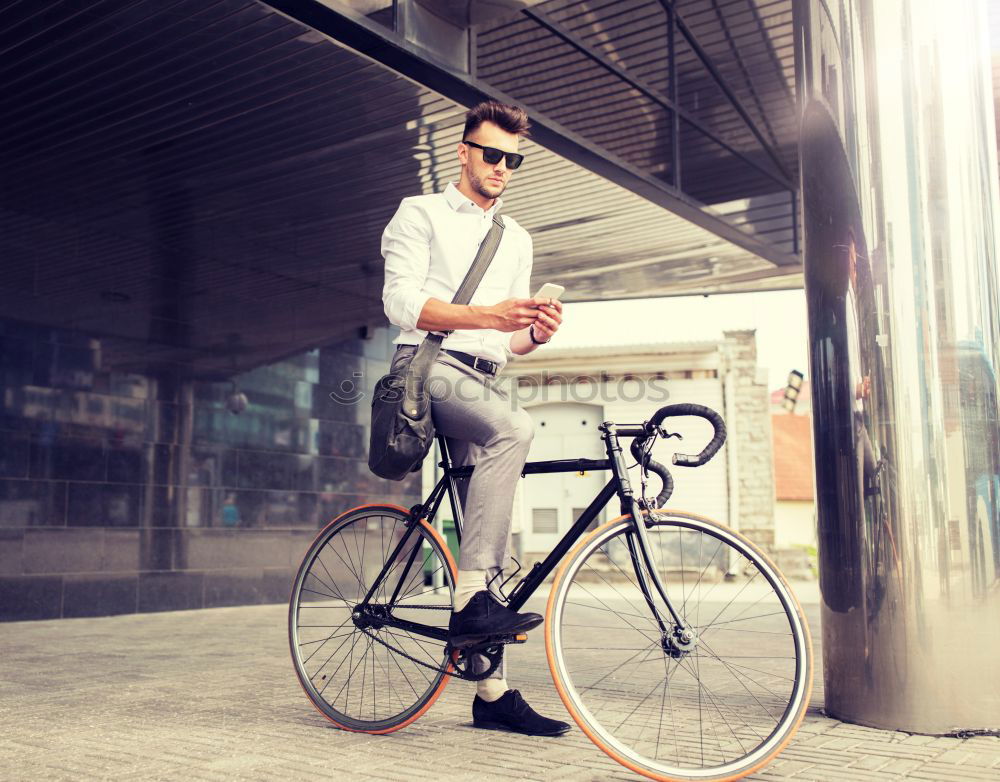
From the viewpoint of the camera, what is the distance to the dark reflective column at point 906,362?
3.62 metres

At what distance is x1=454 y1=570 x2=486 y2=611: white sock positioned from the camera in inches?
128

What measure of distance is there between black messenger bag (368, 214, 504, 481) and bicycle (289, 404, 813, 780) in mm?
298

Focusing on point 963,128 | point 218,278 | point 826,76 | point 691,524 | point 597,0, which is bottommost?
point 691,524

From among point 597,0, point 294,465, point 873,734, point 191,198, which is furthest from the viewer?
point 294,465

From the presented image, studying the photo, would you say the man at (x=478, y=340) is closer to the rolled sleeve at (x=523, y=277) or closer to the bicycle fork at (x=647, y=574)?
the rolled sleeve at (x=523, y=277)

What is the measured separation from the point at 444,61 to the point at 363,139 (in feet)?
3.47

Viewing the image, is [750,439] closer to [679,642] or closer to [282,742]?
[282,742]

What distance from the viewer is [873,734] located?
3570 mm

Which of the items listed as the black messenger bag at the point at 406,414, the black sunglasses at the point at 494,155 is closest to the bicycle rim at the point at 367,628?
the black messenger bag at the point at 406,414

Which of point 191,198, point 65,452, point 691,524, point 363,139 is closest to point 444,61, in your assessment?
point 363,139

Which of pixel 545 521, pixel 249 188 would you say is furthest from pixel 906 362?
pixel 545 521

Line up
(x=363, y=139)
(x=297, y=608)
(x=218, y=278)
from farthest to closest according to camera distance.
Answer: (x=218, y=278), (x=363, y=139), (x=297, y=608)

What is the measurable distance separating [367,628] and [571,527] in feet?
3.22

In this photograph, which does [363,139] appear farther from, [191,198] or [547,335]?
[547,335]
